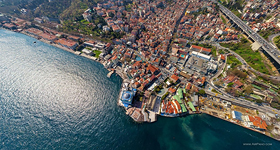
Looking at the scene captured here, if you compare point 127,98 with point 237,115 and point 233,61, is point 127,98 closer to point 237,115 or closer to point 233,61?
point 237,115

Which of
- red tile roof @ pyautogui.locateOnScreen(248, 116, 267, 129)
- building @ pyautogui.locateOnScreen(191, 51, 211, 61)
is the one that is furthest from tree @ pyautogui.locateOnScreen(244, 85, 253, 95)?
building @ pyautogui.locateOnScreen(191, 51, 211, 61)

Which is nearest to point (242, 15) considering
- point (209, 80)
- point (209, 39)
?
point (209, 39)

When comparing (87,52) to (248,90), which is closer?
(248,90)

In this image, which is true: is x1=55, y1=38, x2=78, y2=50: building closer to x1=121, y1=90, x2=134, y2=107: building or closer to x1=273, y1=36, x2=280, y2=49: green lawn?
x1=121, y1=90, x2=134, y2=107: building

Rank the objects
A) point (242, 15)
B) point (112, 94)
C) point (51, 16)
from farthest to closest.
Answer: point (51, 16), point (242, 15), point (112, 94)

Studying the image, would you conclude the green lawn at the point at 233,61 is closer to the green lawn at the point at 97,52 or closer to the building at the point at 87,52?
the green lawn at the point at 97,52

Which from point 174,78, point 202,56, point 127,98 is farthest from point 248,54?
point 127,98

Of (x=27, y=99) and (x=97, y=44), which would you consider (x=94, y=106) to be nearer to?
(x=27, y=99)
